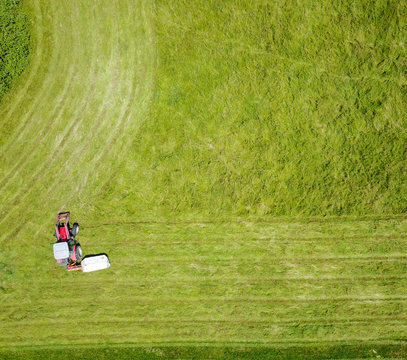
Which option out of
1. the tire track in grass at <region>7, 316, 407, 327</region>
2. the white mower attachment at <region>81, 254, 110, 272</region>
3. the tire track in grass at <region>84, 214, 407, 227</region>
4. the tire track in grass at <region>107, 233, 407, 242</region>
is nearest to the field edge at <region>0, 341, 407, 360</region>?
the tire track in grass at <region>7, 316, 407, 327</region>

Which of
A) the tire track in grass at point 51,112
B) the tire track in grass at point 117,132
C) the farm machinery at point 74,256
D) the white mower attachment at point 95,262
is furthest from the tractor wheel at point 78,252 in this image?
the tire track in grass at point 51,112

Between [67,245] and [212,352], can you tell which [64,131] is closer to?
[67,245]

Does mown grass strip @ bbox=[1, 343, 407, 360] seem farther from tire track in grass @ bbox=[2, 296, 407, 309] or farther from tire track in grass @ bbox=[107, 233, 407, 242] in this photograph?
tire track in grass @ bbox=[107, 233, 407, 242]

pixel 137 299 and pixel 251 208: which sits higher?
pixel 251 208

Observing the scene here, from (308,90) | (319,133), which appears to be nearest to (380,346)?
(319,133)

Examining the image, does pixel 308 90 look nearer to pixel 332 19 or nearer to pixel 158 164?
pixel 332 19

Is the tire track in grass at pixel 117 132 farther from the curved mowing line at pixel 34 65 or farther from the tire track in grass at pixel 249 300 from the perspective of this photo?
the tire track in grass at pixel 249 300

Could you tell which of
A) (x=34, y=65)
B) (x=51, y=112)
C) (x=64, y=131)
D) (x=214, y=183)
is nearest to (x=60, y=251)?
(x=64, y=131)
